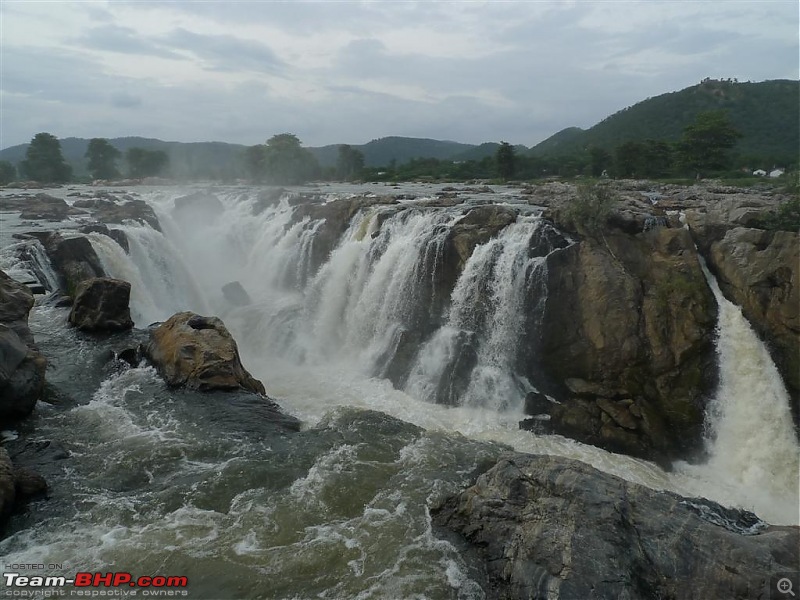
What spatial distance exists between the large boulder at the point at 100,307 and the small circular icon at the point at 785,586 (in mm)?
17013

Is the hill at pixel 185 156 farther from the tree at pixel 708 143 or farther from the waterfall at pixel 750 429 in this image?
the waterfall at pixel 750 429

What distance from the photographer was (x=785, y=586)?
6.10 meters

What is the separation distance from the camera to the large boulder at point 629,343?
1285 cm

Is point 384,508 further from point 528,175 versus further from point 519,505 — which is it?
point 528,175

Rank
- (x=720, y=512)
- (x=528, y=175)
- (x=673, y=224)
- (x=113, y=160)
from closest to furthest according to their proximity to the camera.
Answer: (x=720, y=512) → (x=673, y=224) → (x=528, y=175) → (x=113, y=160)

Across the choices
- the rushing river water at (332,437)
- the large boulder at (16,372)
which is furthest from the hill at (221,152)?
the large boulder at (16,372)

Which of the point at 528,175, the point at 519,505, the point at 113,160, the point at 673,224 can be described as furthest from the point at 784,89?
the point at 113,160

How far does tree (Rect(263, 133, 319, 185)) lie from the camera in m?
68.4

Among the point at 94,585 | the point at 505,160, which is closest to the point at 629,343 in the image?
the point at 94,585

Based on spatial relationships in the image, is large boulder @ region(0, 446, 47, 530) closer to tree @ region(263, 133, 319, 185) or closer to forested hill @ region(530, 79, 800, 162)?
tree @ region(263, 133, 319, 185)

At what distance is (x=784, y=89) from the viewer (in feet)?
266

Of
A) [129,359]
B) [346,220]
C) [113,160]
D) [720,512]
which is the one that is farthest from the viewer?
[113,160]

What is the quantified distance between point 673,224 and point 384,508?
12.6 metres

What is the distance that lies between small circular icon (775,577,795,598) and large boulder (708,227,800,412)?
7150 mm
